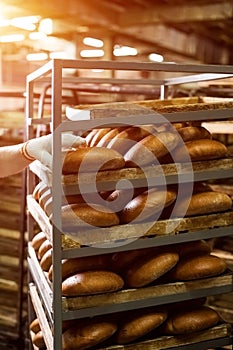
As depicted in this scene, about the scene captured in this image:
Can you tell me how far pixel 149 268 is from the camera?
6.47 feet

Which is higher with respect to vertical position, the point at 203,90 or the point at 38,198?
the point at 203,90

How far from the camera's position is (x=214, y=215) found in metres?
2.04

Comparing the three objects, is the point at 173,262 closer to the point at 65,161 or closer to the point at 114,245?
the point at 114,245

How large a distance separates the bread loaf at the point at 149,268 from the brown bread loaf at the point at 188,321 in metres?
0.22

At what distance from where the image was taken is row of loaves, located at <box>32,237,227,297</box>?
6.21 ft

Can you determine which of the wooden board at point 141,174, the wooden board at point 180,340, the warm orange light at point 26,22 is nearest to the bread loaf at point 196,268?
the wooden board at point 180,340

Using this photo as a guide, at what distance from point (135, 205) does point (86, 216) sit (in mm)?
202

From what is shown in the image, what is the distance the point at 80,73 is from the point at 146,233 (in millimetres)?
5232

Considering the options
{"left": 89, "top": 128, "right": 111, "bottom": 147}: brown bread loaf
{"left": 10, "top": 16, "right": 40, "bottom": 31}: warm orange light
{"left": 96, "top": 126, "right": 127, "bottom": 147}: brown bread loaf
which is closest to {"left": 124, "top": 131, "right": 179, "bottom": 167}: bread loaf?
{"left": 96, "top": 126, "right": 127, "bottom": 147}: brown bread loaf

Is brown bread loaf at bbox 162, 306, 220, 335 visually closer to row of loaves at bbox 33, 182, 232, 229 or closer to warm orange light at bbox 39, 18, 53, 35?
row of loaves at bbox 33, 182, 232, 229

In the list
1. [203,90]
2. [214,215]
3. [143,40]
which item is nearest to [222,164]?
[214,215]

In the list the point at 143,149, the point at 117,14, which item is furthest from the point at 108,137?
the point at 117,14

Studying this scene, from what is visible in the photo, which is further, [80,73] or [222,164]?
[80,73]

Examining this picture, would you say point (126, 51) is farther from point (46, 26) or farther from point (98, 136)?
point (98, 136)
